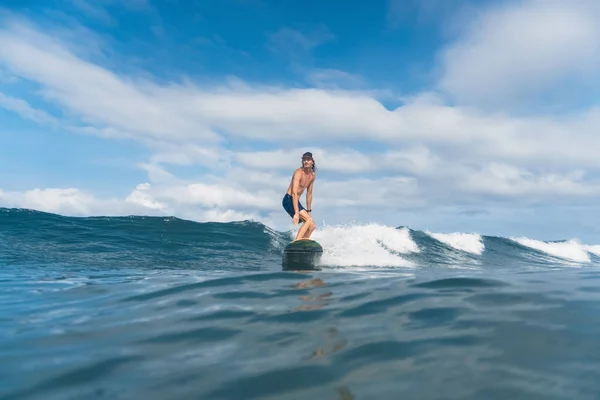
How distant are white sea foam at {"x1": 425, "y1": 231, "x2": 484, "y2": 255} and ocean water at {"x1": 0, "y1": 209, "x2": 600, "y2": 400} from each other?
13527mm

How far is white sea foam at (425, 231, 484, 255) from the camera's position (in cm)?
2034

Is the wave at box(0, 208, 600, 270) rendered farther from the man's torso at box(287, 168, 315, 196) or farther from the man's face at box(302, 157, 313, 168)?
the man's face at box(302, 157, 313, 168)

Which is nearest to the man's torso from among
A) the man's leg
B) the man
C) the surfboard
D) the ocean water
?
the man

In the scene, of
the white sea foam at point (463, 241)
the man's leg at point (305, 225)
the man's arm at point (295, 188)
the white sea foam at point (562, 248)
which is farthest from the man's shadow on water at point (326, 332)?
the white sea foam at point (562, 248)

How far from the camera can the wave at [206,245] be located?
1097 centimetres

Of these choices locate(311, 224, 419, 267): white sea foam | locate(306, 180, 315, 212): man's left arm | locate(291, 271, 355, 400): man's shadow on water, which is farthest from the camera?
locate(311, 224, 419, 267): white sea foam

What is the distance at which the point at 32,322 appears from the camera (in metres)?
4.54

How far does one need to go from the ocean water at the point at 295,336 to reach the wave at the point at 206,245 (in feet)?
8.73

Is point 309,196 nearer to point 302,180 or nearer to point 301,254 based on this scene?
point 302,180

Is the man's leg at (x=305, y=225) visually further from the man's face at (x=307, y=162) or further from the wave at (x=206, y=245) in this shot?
the man's face at (x=307, y=162)

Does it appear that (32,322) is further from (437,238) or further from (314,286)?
(437,238)

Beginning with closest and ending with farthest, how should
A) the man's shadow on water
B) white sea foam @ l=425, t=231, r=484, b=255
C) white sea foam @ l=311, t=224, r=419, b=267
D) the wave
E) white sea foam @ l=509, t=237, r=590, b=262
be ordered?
1. the man's shadow on water
2. the wave
3. white sea foam @ l=311, t=224, r=419, b=267
4. white sea foam @ l=425, t=231, r=484, b=255
5. white sea foam @ l=509, t=237, r=590, b=262

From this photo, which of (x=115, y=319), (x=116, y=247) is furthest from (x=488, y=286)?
(x=116, y=247)

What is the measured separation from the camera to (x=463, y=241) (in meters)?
21.6
